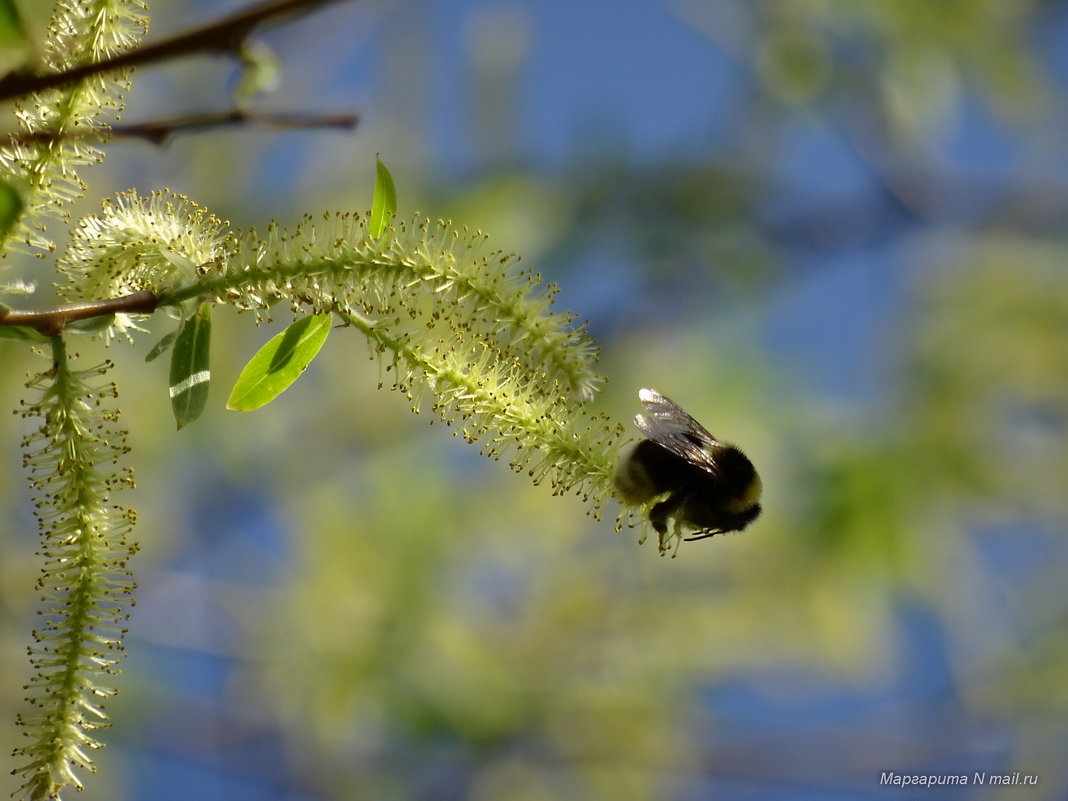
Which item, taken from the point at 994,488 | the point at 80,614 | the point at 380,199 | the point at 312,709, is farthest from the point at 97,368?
the point at 994,488

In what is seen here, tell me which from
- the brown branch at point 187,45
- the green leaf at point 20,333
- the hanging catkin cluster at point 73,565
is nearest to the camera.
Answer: the brown branch at point 187,45

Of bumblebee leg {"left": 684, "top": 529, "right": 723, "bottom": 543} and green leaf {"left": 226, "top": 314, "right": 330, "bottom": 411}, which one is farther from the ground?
bumblebee leg {"left": 684, "top": 529, "right": 723, "bottom": 543}

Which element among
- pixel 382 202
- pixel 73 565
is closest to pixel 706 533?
pixel 382 202

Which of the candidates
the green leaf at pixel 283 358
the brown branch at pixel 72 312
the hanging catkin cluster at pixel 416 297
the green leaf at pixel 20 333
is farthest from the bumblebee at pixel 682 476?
the green leaf at pixel 20 333

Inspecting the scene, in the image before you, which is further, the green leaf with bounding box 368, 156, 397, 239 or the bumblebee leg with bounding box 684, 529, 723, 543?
the bumblebee leg with bounding box 684, 529, 723, 543

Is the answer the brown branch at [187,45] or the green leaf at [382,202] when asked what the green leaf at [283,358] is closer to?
the green leaf at [382,202]

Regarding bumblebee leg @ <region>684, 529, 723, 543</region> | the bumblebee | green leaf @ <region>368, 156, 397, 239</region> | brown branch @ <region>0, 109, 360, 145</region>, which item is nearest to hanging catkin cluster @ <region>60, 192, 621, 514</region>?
green leaf @ <region>368, 156, 397, 239</region>

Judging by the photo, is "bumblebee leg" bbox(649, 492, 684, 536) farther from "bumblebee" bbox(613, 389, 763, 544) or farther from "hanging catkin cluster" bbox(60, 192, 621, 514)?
"hanging catkin cluster" bbox(60, 192, 621, 514)
